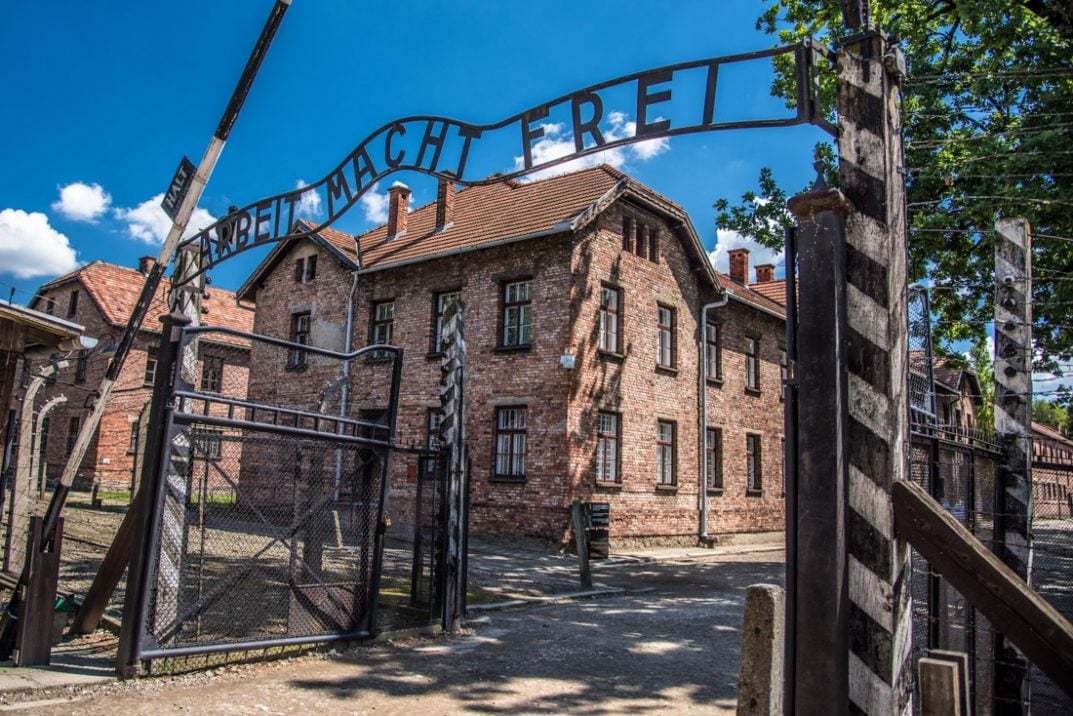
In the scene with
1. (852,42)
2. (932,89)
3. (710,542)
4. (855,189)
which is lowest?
(710,542)

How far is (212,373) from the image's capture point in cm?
3375

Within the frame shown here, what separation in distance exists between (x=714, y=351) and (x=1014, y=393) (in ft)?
55.0

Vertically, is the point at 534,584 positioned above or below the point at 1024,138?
below

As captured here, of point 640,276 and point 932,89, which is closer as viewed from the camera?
point 932,89

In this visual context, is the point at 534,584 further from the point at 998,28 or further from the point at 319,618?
the point at 998,28

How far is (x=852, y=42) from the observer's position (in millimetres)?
3559

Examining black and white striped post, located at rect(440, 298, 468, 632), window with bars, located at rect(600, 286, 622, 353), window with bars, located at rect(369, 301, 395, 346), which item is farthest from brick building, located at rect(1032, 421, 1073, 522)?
window with bars, located at rect(369, 301, 395, 346)

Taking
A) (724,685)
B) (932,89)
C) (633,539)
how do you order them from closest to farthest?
1. (724,685)
2. (932,89)
3. (633,539)

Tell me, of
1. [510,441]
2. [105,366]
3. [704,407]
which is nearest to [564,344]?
[510,441]

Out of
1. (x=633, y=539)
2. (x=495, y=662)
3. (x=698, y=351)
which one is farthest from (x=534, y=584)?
(x=698, y=351)

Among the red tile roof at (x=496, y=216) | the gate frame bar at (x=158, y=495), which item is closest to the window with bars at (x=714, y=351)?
the red tile roof at (x=496, y=216)

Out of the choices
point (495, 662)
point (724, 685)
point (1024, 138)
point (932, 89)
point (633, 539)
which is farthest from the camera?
point (633, 539)

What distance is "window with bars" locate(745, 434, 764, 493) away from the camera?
934 inches

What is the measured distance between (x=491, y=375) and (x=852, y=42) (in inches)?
620
